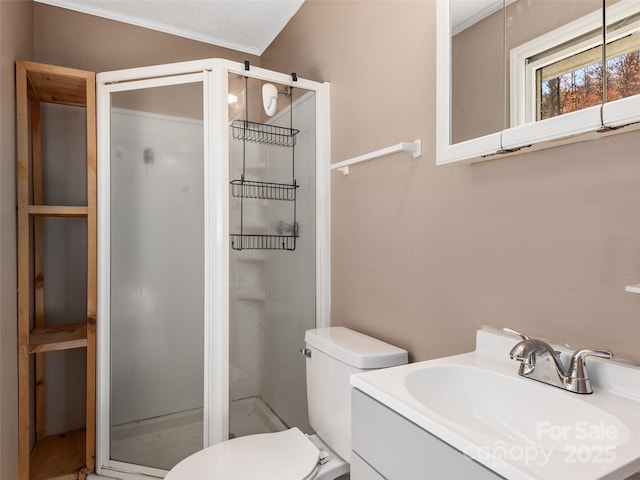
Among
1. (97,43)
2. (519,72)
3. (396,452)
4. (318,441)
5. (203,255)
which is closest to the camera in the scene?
(396,452)

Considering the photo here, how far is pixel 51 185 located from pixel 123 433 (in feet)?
4.53

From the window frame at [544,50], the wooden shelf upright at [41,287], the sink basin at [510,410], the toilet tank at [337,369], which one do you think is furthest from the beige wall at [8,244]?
the window frame at [544,50]

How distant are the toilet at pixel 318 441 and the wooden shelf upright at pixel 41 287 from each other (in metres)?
0.91

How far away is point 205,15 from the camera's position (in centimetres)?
232

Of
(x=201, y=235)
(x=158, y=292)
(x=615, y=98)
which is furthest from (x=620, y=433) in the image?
(x=158, y=292)

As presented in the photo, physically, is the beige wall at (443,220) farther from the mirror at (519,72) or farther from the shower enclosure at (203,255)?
the shower enclosure at (203,255)

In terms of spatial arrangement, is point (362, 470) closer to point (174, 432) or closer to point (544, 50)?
point (544, 50)

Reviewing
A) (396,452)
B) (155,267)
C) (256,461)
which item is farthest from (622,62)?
(155,267)

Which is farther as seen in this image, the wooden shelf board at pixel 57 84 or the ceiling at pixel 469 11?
the wooden shelf board at pixel 57 84

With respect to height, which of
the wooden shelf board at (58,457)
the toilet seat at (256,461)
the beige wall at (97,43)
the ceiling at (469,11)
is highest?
the beige wall at (97,43)

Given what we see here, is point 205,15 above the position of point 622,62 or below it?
above

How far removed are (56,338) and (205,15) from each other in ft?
6.35

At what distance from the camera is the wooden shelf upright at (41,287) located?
1.72 m

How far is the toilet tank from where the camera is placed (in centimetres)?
131
